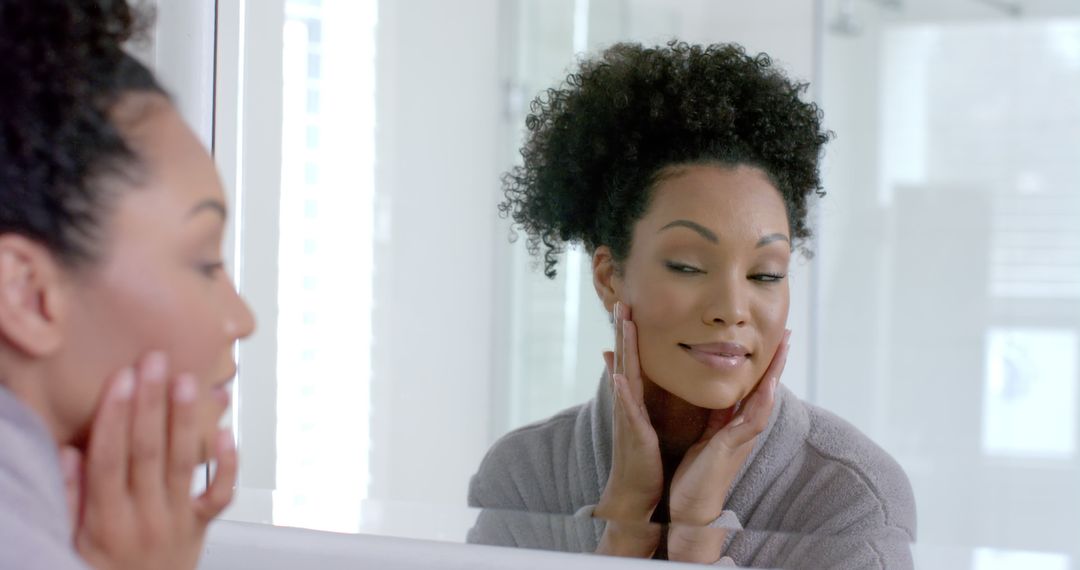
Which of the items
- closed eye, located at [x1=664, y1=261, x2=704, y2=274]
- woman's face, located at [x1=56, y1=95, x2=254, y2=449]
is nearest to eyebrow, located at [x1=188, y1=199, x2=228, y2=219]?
woman's face, located at [x1=56, y1=95, x2=254, y2=449]

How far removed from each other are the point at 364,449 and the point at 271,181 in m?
0.22

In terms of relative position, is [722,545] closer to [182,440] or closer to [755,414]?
[755,414]

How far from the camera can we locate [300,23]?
750 mm

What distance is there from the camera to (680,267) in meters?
0.60

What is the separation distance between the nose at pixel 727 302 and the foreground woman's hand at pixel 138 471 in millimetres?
329

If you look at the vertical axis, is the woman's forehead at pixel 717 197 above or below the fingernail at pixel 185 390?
above

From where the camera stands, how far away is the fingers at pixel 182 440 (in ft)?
1.13

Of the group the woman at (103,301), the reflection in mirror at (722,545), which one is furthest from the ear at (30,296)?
the reflection in mirror at (722,545)

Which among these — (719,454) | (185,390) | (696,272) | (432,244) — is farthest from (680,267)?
(185,390)

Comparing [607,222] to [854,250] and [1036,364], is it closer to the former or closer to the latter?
[854,250]

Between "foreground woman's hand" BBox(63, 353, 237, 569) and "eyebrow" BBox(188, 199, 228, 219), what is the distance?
0.17 ft

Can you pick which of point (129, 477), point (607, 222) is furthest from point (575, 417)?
point (129, 477)

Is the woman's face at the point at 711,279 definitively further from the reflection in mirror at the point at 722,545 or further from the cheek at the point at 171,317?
the cheek at the point at 171,317

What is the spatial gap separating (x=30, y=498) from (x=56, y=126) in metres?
0.12
